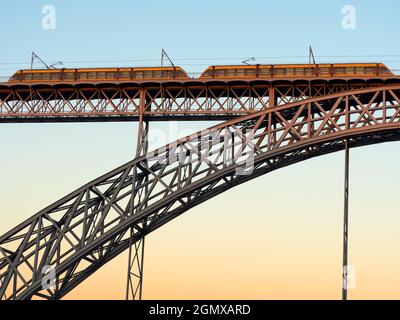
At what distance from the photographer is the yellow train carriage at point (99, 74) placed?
164ft

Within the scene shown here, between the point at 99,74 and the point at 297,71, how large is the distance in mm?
12624

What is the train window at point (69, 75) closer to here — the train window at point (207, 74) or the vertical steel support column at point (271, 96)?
the train window at point (207, 74)

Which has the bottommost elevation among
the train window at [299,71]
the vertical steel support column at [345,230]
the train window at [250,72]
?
the vertical steel support column at [345,230]

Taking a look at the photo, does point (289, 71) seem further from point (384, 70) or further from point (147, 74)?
point (147, 74)

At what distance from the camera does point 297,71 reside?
1919 inches

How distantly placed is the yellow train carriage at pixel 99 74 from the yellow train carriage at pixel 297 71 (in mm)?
2175

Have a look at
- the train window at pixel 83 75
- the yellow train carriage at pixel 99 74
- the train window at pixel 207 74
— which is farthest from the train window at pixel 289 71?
the train window at pixel 83 75

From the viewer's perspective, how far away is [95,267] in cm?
4575

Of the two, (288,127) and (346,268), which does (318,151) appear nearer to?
(288,127)

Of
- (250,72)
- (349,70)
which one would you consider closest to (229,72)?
(250,72)

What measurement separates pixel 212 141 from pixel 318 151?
6.40 metres

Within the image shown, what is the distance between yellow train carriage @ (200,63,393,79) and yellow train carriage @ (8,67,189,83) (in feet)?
7.14

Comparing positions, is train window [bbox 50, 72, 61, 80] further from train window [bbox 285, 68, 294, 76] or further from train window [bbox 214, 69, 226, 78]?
train window [bbox 285, 68, 294, 76]
